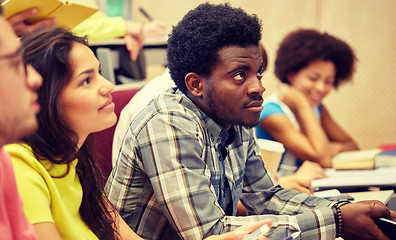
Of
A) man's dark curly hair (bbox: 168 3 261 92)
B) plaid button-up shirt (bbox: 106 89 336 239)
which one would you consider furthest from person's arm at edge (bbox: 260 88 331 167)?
man's dark curly hair (bbox: 168 3 261 92)

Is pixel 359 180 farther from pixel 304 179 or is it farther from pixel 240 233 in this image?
pixel 240 233

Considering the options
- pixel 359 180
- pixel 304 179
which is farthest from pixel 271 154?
pixel 359 180

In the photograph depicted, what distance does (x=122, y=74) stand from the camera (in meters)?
2.38

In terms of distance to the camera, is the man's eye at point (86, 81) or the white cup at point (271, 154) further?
the white cup at point (271, 154)

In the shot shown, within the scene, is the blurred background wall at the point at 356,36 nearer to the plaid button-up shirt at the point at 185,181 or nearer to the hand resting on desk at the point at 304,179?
the hand resting on desk at the point at 304,179

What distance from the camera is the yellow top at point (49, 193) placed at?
0.82m

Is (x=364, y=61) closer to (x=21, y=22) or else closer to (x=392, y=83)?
(x=392, y=83)

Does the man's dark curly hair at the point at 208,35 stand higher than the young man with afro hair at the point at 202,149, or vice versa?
the man's dark curly hair at the point at 208,35

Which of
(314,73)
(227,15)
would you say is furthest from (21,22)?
(314,73)

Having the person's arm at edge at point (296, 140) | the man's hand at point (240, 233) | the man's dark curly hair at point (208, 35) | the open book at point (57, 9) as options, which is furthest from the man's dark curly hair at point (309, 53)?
the man's hand at point (240, 233)

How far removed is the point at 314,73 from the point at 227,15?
1.40 meters

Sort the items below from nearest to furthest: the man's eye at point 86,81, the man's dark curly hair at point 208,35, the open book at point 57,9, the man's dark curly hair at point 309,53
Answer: the man's eye at point 86,81 < the man's dark curly hair at point 208,35 < the open book at point 57,9 < the man's dark curly hair at point 309,53

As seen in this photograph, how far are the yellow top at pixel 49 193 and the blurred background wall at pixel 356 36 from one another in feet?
9.37

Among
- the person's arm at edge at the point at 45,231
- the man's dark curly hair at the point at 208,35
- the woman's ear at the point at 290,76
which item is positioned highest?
the man's dark curly hair at the point at 208,35
